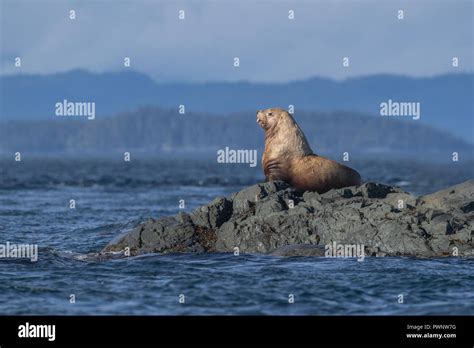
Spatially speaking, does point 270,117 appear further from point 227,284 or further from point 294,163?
point 227,284

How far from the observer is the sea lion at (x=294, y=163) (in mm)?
30766

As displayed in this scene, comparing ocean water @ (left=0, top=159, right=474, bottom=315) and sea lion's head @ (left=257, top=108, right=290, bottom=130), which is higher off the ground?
sea lion's head @ (left=257, top=108, right=290, bottom=130)

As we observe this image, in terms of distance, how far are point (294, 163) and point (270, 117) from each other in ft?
8.00

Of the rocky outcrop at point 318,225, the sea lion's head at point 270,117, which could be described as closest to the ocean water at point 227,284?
the rocky outcrop at point 318,225

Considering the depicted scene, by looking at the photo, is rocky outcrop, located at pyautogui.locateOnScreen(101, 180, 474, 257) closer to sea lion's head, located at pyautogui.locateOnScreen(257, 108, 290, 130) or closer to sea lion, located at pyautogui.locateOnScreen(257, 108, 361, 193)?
sea lion, located at pyautogui.locateOnScreen(257, 108, 361, 193)

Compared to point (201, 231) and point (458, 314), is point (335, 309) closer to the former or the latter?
point (458, 314)

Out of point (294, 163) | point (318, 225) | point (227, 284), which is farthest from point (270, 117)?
point (227, 284)

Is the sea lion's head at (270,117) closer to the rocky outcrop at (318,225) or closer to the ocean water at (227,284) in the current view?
the rocky outcrop at (318,225)

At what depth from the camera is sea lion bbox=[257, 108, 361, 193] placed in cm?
3077

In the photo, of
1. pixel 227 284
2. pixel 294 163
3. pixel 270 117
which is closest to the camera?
pixel 227 284

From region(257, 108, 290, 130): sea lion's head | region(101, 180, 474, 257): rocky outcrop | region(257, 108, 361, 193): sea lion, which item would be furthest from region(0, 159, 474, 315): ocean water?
region(257, 108, 290, 130): sea lion's head

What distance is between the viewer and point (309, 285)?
24328mm

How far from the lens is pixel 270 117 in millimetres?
33719
